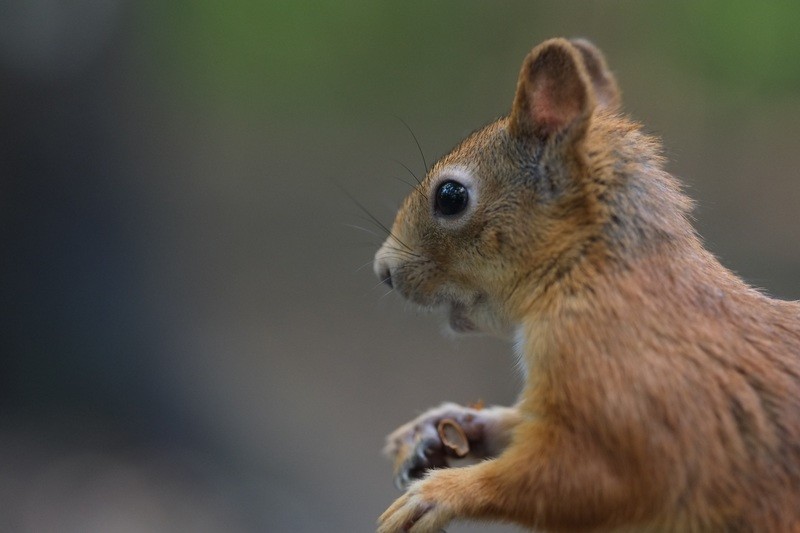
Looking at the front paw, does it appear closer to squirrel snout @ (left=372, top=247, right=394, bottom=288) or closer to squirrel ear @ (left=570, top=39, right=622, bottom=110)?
squirrel snout @ (left=372, top=247, right=394, bottom=288)

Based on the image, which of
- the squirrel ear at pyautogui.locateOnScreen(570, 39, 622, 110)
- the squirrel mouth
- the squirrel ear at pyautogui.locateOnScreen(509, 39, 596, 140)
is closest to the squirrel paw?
the squirrel mouth

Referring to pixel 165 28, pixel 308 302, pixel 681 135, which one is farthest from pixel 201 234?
pixel 681 135

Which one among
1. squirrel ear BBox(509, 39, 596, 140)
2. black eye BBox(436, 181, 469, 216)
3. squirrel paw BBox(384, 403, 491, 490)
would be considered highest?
squirrel ear BBox(509, 39, 596, 140)

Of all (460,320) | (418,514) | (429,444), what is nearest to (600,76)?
(460,320)

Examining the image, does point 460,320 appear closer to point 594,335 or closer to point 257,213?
point 594,335

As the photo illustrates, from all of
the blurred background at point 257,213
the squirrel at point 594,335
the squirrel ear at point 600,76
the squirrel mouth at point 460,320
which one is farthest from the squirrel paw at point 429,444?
the blurred background at point 257,213

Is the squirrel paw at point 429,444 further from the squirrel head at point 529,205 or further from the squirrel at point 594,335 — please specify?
the squirrel head at point 529,205

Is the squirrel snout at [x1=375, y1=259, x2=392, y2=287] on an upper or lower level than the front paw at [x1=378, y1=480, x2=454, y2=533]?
upper

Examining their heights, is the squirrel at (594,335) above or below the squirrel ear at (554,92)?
below
